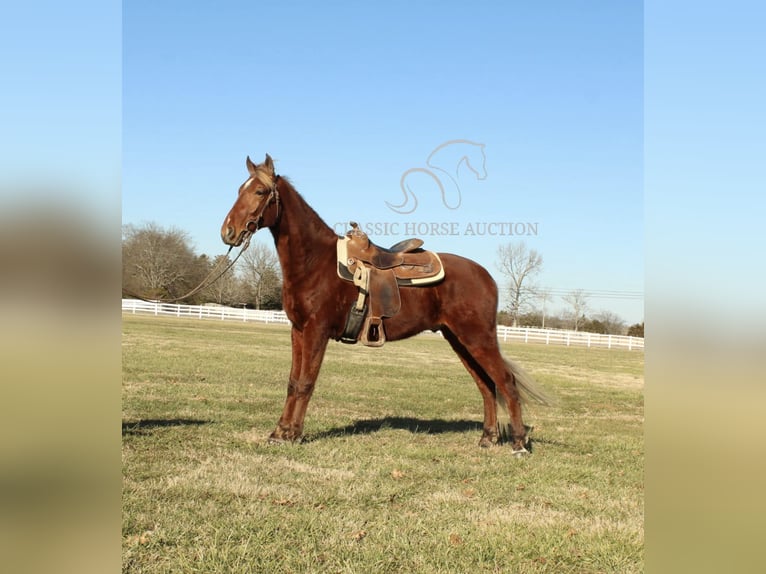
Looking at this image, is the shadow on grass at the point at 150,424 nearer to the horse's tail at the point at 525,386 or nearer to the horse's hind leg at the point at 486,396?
the horse's hind leg at the point at 486,396

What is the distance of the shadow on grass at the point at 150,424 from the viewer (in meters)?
7.45

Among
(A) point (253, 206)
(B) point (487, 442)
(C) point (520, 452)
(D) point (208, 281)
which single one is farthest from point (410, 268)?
(D) point (208, 281)

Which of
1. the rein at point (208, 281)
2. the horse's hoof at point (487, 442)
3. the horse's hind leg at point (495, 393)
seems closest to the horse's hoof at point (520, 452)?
the horse's hind leg at point (495, 393)

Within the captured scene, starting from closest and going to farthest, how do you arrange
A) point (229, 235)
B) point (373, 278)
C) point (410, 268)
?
point (229, 235) → point (373, 278) → point (410, 268)

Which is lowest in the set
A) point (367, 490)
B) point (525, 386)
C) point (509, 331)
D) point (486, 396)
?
point (509, 331)

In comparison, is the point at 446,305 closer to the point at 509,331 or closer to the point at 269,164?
the point at 269,164

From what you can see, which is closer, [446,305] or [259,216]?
[259,216]

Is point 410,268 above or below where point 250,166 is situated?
below

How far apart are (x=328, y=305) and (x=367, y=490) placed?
2678 mm

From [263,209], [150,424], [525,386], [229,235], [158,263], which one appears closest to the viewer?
[158,263]

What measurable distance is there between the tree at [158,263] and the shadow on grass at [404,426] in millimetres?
3341

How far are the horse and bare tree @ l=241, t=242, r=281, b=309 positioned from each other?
67.8ft

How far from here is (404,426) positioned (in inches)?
362
